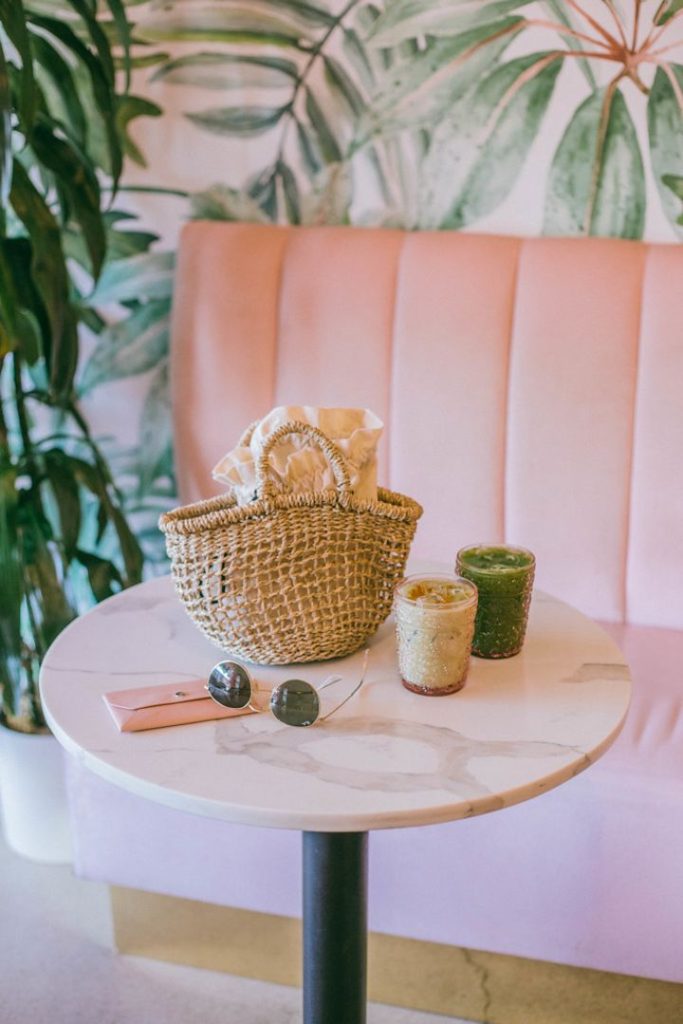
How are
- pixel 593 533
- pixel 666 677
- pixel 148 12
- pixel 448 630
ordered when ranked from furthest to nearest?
pixel 148 12, pixel 593 533, pixel 666 677, pixel 448 630

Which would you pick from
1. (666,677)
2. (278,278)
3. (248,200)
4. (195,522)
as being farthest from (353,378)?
(195,522)

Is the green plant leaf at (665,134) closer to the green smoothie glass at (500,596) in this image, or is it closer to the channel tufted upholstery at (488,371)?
the channel tufted upholstery at (488,371)

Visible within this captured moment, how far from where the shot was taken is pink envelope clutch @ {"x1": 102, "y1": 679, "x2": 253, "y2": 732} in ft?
3.80

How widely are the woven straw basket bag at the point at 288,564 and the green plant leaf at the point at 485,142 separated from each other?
1007mm

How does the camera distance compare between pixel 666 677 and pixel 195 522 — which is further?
pixel 666 677

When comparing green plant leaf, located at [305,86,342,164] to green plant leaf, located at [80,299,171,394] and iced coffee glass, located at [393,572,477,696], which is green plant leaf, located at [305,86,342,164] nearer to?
green plant leaf, located at [80,299,171,394]

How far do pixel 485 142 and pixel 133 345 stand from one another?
2.66 feet

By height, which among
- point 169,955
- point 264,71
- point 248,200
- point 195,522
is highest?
point 264,71

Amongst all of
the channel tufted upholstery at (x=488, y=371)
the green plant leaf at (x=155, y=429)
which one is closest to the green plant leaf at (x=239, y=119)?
the channel tufted upholstery at (x=488, y=371)

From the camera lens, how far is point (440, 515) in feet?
6.62

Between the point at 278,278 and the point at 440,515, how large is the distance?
1.72 feet

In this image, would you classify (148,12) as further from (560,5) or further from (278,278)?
(560,5)

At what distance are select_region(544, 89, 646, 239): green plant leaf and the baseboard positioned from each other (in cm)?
125

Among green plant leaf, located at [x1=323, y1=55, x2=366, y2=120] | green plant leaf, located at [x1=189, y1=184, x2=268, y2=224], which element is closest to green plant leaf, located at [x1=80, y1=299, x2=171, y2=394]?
green plant leaf, located at [x1=189, y1=184, x2=268, y2=224]
